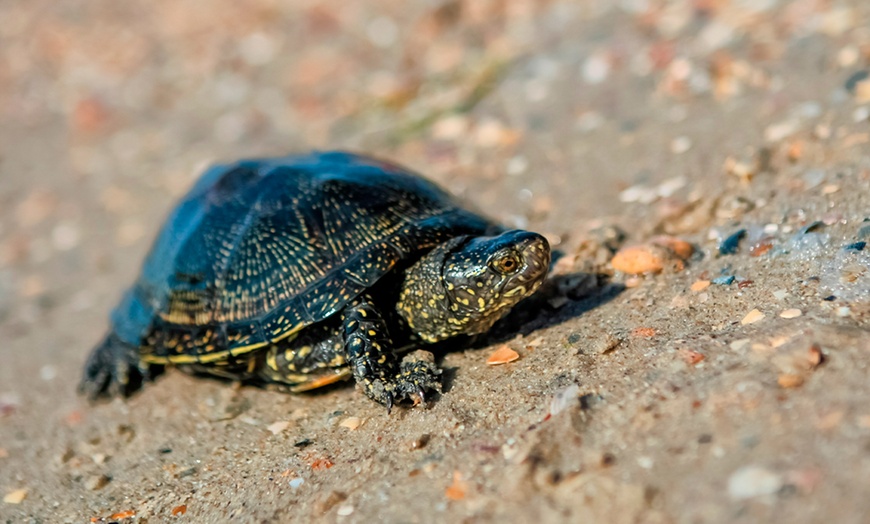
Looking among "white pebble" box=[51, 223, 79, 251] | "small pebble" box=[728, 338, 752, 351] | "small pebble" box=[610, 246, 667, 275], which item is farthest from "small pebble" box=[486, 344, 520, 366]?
"white pebble" box=[51, 223, 79, 251]

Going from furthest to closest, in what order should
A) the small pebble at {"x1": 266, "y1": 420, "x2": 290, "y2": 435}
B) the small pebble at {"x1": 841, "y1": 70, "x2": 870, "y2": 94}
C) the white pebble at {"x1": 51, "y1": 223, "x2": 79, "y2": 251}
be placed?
the white pebble at {"x1": 51, "y1": 223, "x2": 79, "y2": 251} < the small pebble at {"x1": 841, "y1": 70, "x2": 870, "y2": 94} < the small pebble at {"x1": 266, "y1": 420, "x2": 290, "y2": 435}

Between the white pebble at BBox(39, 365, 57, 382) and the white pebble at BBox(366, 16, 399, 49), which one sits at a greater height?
the white pebble at BBox(366, 16, 399, 49)

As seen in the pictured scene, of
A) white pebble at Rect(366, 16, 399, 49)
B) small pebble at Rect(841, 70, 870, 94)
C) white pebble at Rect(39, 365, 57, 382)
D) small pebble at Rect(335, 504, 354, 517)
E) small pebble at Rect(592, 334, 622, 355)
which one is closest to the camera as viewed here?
small pebble at Rect(335, 504, 354, 517)

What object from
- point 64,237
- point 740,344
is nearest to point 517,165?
point 740,344

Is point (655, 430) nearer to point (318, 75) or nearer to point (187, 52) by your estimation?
point (318, 75)

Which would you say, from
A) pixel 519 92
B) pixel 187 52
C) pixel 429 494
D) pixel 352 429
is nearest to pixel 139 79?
pixel 187 52

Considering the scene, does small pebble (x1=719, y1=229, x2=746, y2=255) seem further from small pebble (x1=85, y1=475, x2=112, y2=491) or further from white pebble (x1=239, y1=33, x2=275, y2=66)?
white pebble (x1=239, y1=33, x2=275, y2=66)
